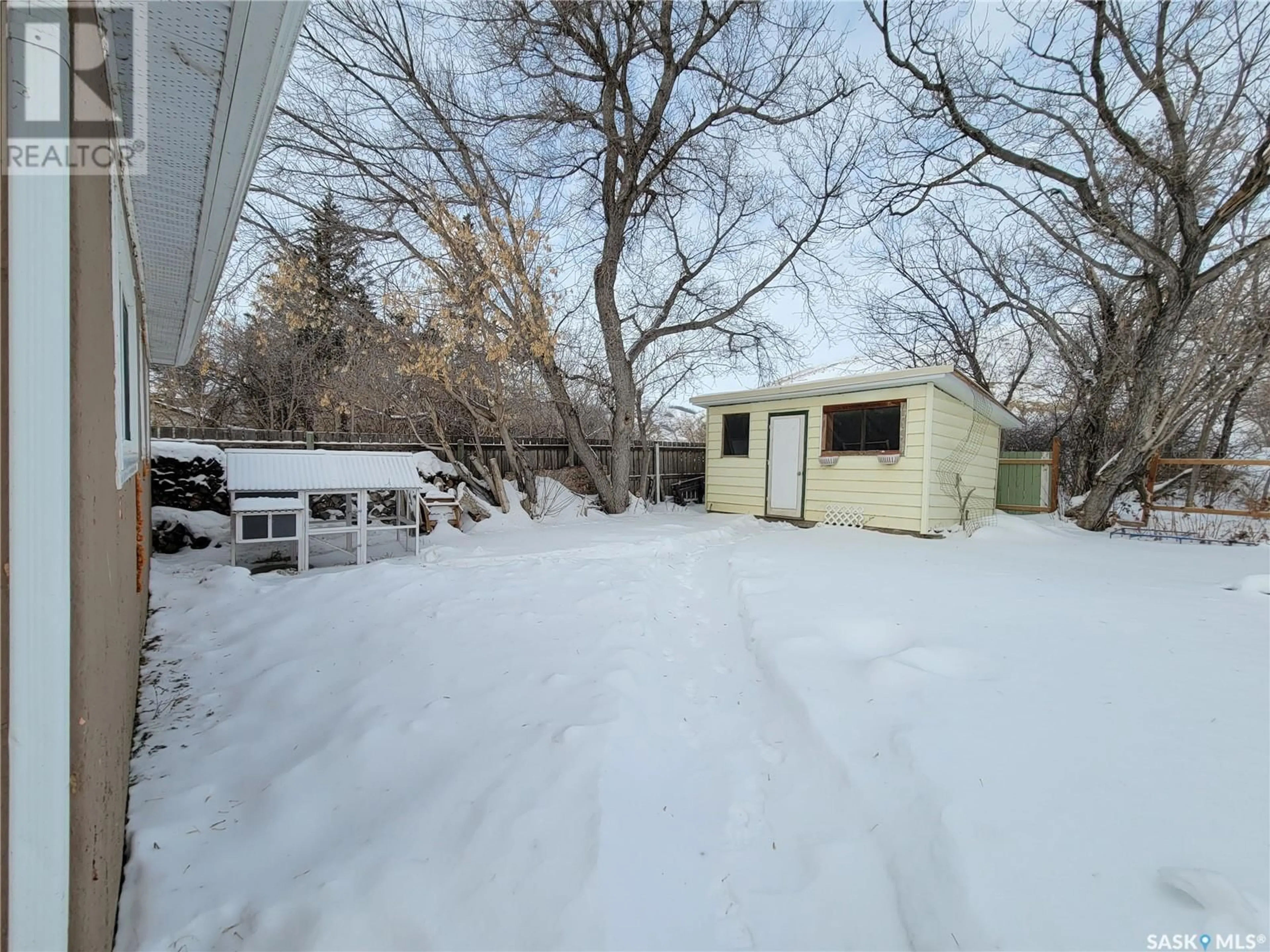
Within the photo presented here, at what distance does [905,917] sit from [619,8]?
1122cm

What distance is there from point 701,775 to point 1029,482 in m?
12.5

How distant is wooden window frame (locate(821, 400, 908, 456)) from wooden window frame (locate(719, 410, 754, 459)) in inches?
55.8

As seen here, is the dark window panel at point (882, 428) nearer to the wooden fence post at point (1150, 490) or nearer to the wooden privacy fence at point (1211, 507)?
the wooden privacy fence at point (1211, 507)

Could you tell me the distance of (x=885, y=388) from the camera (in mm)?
8250

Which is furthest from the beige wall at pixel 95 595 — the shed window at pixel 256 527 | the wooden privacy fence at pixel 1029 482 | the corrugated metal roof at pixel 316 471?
the wooden privacy fence at pixel 1029 482

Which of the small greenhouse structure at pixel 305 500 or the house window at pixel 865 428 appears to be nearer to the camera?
the small greenhouse structure at pixel 305 500

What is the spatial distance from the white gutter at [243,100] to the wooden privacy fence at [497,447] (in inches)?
243

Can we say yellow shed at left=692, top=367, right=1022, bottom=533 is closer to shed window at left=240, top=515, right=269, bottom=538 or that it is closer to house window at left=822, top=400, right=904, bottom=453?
house window at left=822, top=400, right=904, bottom=453

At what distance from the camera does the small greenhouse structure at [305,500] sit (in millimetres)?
5082

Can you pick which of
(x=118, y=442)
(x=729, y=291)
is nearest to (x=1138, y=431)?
(x=729, y=291)

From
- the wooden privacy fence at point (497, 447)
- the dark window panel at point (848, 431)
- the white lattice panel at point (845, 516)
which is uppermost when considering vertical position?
the dark window panel at point (848, 431)

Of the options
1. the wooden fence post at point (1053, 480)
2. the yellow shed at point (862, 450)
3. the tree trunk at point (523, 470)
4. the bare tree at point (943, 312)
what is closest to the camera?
the yellow shed at point (862, 450)

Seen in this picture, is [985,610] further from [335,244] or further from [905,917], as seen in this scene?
[335,244]

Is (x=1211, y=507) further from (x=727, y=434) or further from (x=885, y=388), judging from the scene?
(x=727, y=434)
